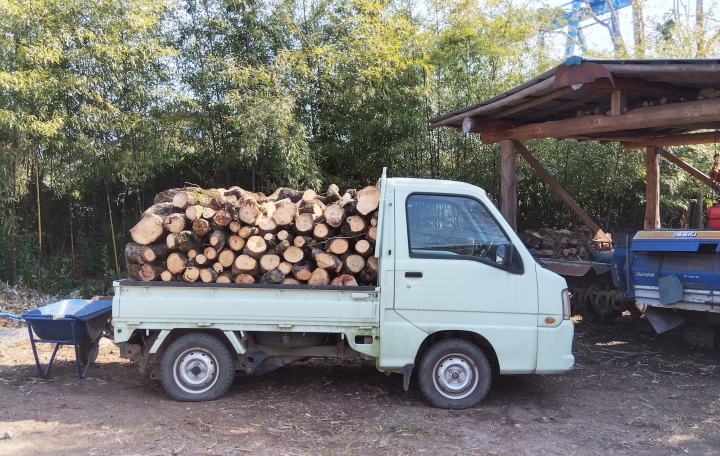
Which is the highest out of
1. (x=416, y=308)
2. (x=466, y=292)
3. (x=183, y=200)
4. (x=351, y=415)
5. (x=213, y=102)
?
(x=213, y=102)

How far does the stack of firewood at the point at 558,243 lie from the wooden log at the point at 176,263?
5756 millimetres

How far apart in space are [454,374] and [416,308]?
2.14ft

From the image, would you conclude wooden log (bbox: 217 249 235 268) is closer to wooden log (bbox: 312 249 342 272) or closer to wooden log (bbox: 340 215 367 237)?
wooden log (bbox: 312 249 342 272)

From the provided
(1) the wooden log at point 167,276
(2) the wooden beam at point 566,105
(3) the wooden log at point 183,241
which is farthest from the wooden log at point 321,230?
(2) the wooden beam at point 566,105

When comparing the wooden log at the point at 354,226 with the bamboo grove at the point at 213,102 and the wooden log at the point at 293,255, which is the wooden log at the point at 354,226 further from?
the bamboo grove at the point at 213,102

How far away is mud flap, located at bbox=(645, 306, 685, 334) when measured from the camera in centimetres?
667

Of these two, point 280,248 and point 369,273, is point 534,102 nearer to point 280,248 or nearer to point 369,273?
point 369,273

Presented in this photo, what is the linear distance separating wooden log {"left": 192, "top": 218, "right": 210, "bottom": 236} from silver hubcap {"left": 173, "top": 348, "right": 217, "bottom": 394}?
3.22ft

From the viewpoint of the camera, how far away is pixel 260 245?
16.3ft

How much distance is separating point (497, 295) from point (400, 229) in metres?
0.94

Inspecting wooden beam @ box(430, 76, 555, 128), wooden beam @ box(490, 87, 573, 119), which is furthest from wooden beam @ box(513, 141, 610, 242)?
wooden beam @ box(430, 76, 555, 128)

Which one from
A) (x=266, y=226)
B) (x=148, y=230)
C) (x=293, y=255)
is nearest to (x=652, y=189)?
(x=293, y=255)

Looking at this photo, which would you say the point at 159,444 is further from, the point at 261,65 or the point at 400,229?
the point at 261,65

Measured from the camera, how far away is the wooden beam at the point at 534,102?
284 inches
